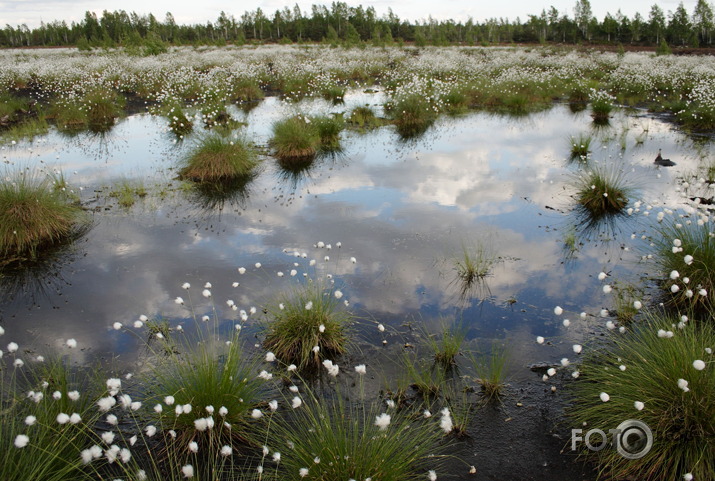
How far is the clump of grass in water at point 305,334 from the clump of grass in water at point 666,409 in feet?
8.63

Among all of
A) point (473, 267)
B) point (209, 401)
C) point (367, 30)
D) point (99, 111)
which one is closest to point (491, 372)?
point (473, 267)

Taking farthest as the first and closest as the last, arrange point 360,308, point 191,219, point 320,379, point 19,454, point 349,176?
point 349,176 → point 191,219 → point 360,308 → point 320,379 → point 19,454

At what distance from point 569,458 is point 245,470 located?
8.80ft

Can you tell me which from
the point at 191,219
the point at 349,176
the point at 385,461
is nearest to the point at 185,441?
the point at 385,461

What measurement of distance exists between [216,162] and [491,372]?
907 centimetres

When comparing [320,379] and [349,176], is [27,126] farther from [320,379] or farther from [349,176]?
[320,379]

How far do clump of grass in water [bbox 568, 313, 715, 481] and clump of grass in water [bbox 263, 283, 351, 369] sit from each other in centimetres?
263

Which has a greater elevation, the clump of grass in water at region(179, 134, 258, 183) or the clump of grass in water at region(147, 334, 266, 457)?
the clump of grass in water at region(179, 134, 258, 183)

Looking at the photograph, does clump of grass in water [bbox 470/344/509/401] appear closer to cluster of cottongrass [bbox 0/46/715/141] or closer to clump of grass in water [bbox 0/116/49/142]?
cluster of cottongrass [bbox 0/46/715/141]

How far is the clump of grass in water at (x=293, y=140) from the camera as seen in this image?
13.5 m

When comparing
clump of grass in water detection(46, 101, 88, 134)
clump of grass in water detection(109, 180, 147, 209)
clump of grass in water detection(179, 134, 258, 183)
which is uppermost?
clump of grass in water detection(46, 101, 88, 134)

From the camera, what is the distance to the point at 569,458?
390cm

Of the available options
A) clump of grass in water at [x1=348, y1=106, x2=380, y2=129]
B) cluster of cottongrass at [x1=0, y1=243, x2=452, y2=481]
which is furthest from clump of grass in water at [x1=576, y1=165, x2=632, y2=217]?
clump of grass in water at [x1=348, y1=106, x2=380, y2=129]

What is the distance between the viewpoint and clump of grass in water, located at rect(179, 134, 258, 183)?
11.7m
